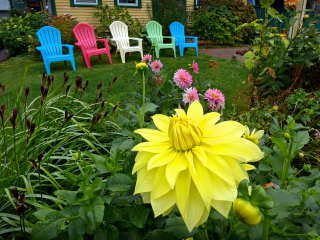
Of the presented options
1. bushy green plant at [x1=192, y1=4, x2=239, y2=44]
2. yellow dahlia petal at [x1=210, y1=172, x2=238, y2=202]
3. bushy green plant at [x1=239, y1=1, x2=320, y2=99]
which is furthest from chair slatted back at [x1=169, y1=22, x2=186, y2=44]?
yellow dahlia petal at [x1=210, y1=172, x2=238, y2=202]

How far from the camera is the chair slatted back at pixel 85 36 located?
6882 mm

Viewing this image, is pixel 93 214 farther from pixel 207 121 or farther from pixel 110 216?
A: pixel 207 121

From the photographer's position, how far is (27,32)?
343 inches

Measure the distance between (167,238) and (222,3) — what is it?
13.0 m

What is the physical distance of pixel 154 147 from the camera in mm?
537

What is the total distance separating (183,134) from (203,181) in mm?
111

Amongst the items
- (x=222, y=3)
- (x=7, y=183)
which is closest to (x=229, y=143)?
(x=7, y=183)

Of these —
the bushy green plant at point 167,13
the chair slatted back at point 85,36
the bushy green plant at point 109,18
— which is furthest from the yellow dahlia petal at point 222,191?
the bushy green plant at point 167,13

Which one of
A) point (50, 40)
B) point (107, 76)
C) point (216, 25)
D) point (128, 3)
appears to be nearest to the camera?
point (107, 76)

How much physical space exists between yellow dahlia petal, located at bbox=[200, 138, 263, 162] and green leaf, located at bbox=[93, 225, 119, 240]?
0.40 meters

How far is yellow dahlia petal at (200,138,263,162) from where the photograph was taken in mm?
479

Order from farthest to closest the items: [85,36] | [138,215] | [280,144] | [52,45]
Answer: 1. [85,36]
2. [52,45]
3. [138,215]
4. [280,144]

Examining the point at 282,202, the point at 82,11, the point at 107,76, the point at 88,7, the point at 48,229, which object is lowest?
the point at 107,76

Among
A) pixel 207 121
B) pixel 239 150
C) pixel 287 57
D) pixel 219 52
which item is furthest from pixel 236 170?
pixel 219 52
